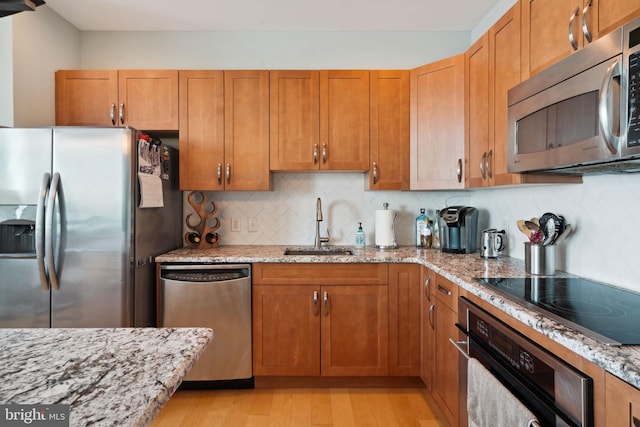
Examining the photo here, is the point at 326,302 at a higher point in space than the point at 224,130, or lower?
lower

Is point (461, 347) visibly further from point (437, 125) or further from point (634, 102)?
point (437, 125)

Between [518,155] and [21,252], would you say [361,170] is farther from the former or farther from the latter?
[21,252]

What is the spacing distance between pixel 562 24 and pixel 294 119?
1.75m

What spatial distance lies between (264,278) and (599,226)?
1.89 m

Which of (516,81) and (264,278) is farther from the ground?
(516,81)

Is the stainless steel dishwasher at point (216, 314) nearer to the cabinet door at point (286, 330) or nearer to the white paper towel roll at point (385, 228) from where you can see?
the cabinet door at point (286, 330)

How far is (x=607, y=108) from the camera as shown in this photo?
3.96 feet

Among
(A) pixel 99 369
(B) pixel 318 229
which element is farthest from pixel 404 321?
(A) pixel 99 369

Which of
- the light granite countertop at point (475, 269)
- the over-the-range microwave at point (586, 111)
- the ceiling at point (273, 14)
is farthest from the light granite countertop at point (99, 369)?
the ceiling at point (273, 14)

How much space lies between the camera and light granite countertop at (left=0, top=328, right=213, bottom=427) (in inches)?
24.9

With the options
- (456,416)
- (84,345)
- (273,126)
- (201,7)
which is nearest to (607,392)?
(456,416)

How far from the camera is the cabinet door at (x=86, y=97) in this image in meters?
2.84

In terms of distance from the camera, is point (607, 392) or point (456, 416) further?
point (456, 416)

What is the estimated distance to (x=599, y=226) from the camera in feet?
5.88
